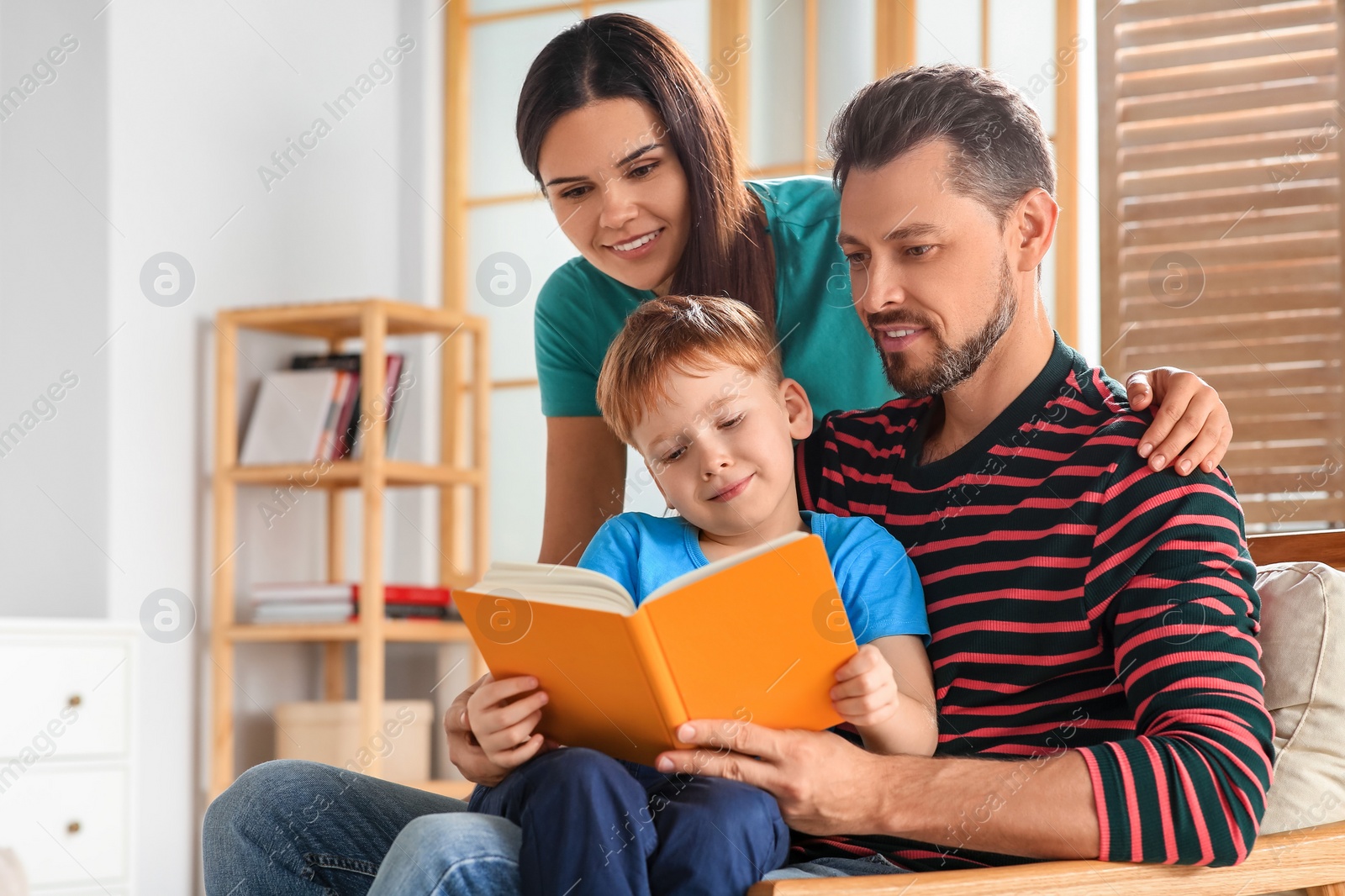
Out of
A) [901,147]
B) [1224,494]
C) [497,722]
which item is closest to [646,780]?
[497,722]

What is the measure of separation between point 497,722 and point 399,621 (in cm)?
243

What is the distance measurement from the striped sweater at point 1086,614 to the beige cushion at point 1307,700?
83 mm

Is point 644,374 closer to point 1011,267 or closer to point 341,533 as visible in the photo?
point 1011,267

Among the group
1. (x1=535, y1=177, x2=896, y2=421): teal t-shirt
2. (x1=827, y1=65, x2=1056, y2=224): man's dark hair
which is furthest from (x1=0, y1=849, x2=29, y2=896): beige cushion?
(x1=827, y1=65, x2=1056, y2=224): man's dark hair

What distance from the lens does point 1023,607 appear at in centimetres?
126

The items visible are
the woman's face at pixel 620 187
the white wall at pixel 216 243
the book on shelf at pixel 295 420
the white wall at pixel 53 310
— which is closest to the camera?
the woman's face at pixel 620 187

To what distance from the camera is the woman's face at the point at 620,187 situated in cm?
167

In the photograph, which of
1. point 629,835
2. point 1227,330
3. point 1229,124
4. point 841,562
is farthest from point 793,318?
point 1229,124

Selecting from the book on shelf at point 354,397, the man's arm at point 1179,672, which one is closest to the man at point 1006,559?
the man's arm at point 1179,672

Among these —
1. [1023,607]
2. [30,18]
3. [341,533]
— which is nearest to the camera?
[1023,607]

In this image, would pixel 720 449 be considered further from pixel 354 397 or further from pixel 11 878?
pixel 354 397

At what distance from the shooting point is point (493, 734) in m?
1.18

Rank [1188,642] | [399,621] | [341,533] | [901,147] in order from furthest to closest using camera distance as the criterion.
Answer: [341,533], [399,621], [901,147], [1188,642]

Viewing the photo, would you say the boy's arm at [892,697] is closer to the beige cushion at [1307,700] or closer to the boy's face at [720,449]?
the boy's face at [720,449]
